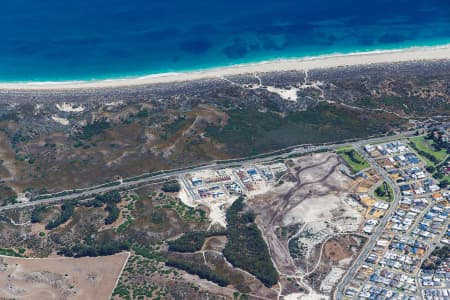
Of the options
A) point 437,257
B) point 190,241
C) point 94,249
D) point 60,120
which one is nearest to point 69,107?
point 60,120

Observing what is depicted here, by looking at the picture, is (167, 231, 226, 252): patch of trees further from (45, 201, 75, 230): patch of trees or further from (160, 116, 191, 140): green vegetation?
(160, 116, 191, 140): green vegetation

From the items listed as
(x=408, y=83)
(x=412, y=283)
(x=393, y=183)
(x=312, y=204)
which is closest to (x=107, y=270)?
(x=312, y=204)

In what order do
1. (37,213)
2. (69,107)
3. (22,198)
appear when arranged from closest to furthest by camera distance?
(37,213) → (22,198) → (69,107)

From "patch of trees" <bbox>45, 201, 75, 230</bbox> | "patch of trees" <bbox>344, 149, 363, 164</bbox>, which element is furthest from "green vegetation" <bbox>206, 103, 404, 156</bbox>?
"patch of trees" <bbox>45, 201, 75, 230</bbox>

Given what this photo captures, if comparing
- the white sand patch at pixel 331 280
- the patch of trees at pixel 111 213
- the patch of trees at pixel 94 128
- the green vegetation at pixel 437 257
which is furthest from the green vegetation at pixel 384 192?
the patch of trees at pixel 94 128

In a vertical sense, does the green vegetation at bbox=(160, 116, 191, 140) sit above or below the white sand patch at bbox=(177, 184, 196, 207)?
above

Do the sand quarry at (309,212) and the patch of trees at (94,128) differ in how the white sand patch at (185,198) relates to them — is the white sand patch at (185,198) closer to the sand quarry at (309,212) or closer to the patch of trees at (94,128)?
the sand quarry at (309,212)

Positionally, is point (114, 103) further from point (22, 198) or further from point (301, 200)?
point (301, 200)
